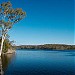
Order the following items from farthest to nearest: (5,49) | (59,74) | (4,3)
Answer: (5,49) < (4,3) < (59,74)

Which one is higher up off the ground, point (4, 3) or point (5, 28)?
point (4, 3)

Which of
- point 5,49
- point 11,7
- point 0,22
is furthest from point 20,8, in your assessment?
point 5,49

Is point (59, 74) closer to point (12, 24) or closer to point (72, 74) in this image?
point (72, 74)

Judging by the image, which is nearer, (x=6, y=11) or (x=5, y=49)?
(x=6, y=11)

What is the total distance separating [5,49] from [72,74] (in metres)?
63.4

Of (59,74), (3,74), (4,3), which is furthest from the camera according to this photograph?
(4,3)

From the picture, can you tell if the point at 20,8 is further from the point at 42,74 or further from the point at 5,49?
the point at 5,49

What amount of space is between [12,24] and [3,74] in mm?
31110

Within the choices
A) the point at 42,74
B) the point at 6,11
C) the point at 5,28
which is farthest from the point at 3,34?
the point at 42,74

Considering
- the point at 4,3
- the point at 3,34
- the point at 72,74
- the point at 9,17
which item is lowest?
the point at 72,74

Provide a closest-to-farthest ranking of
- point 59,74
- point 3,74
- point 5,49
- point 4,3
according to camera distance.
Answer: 1. point 3,74
2. point 59,74
3. point 4,3
4. point 5,49

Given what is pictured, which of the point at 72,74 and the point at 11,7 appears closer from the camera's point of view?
the point at 72,74

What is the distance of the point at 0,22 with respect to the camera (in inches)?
2324

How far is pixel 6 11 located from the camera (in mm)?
59719
